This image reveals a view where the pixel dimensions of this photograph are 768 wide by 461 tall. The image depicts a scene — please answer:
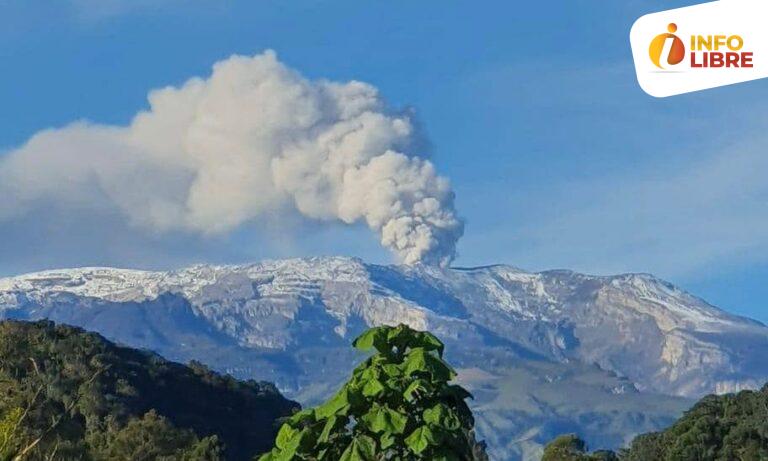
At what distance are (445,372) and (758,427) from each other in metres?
79.3

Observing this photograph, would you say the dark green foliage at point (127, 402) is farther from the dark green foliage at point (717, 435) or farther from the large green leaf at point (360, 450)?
the large green leaf at point (360, 450)

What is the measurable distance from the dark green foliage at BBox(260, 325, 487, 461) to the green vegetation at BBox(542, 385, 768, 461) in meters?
67.2

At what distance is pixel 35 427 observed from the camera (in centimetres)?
7219

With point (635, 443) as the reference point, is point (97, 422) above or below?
below

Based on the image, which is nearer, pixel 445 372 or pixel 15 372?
pixel 445 372

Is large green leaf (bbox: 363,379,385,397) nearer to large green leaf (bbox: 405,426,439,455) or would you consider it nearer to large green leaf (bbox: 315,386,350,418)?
large green leaf (bbox: 315,386,350,418)

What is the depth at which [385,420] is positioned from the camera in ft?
53.9

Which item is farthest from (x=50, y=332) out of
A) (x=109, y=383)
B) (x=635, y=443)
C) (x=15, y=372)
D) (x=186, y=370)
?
(x=635, y=443)

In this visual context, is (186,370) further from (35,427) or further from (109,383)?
(35,427)

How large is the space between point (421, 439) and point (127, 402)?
80.9 m

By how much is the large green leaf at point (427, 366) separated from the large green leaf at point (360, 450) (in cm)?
83

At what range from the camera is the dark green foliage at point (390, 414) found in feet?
53.7

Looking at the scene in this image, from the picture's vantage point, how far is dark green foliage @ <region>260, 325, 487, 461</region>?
16359 mm

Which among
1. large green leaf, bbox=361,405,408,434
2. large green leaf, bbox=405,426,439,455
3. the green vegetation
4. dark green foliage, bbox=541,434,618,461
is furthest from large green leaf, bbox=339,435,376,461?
dark green foliage, bbox=541,434,618,461
